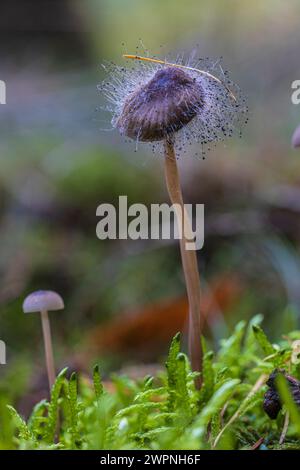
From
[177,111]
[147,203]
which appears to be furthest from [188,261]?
[147,203]

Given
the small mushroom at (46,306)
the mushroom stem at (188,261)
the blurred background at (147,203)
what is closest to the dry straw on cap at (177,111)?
the mushroom stem at (188,261)

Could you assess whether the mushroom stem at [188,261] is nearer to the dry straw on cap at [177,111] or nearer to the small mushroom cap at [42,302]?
the dry straw on cap at [177,111]

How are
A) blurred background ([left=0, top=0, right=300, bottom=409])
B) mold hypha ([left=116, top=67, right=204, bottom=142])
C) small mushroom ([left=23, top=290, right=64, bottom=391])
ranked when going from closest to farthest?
mold hypha ([left=116, top=67, right=204, bottom=142]) < small mushroom ([left=23, top=290, right=64, bottom=391]) < blurred background ([left=0, top=0, right=300, bottom=409])

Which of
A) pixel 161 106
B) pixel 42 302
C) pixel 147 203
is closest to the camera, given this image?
pixel 161 106

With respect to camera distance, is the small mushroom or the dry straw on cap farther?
the small mushroom

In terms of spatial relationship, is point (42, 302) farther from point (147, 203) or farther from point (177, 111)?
point (147, 203)

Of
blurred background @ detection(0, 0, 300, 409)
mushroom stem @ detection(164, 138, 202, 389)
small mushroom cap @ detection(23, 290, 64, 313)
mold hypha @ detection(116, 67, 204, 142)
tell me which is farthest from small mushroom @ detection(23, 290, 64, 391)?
blurred background @ detection(0, 0, 300, 409)

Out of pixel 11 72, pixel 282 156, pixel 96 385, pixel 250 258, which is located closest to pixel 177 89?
pixel 96 385

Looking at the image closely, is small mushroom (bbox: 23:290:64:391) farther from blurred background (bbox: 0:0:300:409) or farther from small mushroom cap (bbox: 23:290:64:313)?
blurred background (bbox: 0:0:300:409)

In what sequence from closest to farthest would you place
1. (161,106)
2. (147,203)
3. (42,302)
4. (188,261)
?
(161,106), (188,261), (42,302), (147,203)
